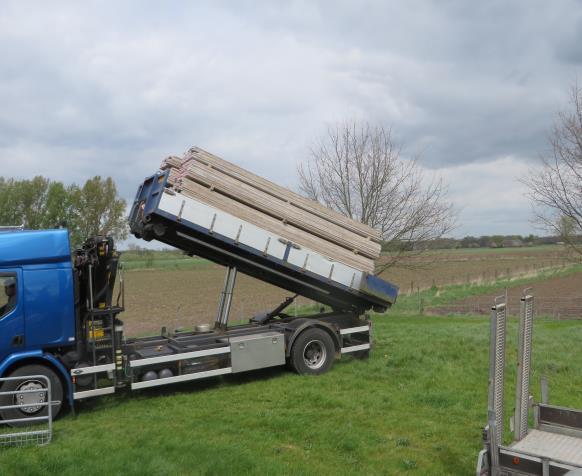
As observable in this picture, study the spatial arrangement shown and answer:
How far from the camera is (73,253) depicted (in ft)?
27.6

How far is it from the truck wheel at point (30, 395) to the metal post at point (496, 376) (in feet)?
18.4

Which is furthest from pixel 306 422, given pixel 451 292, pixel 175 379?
pixel 451 292

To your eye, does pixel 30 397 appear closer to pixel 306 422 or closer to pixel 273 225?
pixel 306 422

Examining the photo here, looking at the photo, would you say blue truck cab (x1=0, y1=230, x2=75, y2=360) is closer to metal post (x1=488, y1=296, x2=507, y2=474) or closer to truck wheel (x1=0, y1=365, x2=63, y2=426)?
truck wheel (x1=0, y1=365, x2=63, y2=426)

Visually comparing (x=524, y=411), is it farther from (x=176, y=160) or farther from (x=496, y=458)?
(x=176, y=160)

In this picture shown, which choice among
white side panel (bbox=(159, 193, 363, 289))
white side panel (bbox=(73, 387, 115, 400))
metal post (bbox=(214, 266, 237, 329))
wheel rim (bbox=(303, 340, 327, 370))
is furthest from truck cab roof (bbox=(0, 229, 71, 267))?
wheel rim (bbox=(303, 340, 327, 370))

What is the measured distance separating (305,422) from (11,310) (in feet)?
14.1

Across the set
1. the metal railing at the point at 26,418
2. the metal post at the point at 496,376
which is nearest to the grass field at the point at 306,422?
the metal railing at the point at 26,418

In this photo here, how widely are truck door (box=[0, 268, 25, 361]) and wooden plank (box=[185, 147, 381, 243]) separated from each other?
3.36m

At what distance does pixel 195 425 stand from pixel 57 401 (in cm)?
203

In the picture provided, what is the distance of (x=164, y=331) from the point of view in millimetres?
9859

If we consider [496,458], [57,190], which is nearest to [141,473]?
[496,458]

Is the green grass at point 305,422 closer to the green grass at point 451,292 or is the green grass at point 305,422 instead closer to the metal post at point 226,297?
the metal post at point 226,297

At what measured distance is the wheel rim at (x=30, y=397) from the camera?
7.02 metres
